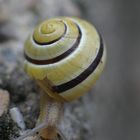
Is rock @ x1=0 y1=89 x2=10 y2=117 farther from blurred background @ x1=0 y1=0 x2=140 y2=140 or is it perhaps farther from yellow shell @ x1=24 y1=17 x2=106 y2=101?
A: yellow shell @ x1=24 y1=17 x2=106 y2=101

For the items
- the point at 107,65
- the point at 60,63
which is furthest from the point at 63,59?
the point at 107,65

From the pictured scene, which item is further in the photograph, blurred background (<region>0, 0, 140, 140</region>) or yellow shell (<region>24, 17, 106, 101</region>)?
blurred background (<region>0, 0, 140, 140</region>)

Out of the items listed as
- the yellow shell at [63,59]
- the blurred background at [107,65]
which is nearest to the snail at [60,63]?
the yellow shell at [63,59]

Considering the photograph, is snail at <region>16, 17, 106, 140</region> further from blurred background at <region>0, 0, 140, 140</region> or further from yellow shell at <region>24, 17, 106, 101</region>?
blurred background at <region>0, 0, 140, 140</region>

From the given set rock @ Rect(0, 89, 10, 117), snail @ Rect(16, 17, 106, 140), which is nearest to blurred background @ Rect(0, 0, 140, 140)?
rock @ Rect(0, 89, 10, 117)

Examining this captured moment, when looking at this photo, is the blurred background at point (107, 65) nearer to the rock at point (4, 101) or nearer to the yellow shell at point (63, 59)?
the rock at point (4, 101)

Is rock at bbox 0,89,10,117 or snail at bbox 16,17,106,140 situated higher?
snail at bbox 16,17,106,140
